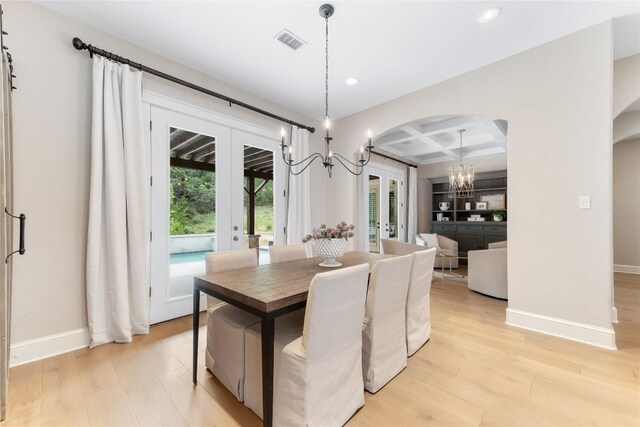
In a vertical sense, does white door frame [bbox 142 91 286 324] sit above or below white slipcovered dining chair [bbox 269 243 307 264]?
above

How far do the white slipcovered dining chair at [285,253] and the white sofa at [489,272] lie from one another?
270cm

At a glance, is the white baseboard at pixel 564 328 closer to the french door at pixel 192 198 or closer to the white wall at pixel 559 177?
the white wall at pixel 559 177

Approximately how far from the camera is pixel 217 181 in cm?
328

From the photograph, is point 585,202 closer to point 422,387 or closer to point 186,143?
point 422,387

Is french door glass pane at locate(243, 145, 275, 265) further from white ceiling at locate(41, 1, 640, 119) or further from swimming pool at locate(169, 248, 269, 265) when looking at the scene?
white ceiling at locate(41, 1, 640, 119)

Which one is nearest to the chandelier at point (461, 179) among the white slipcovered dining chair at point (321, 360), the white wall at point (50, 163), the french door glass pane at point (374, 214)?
the french door glass pane at point (374, 214)

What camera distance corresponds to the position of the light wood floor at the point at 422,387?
5.02 feet

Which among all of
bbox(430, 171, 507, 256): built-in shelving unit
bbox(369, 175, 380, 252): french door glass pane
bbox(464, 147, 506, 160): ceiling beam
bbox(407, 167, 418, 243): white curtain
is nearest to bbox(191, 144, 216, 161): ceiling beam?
bbox(369, 175, 380, 252): french door glass pane

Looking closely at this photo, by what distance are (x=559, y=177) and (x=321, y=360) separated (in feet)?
9.50

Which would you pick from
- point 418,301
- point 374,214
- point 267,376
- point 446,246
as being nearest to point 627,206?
point 446,246

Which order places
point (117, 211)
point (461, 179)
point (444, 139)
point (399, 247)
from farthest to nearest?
point (444, 139) < point (461, 179) < point (399, 247) < point (117, 211)

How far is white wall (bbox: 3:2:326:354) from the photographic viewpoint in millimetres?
2096

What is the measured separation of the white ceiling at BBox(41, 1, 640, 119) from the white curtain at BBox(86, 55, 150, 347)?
53 centimetres

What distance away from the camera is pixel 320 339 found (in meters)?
1.32
